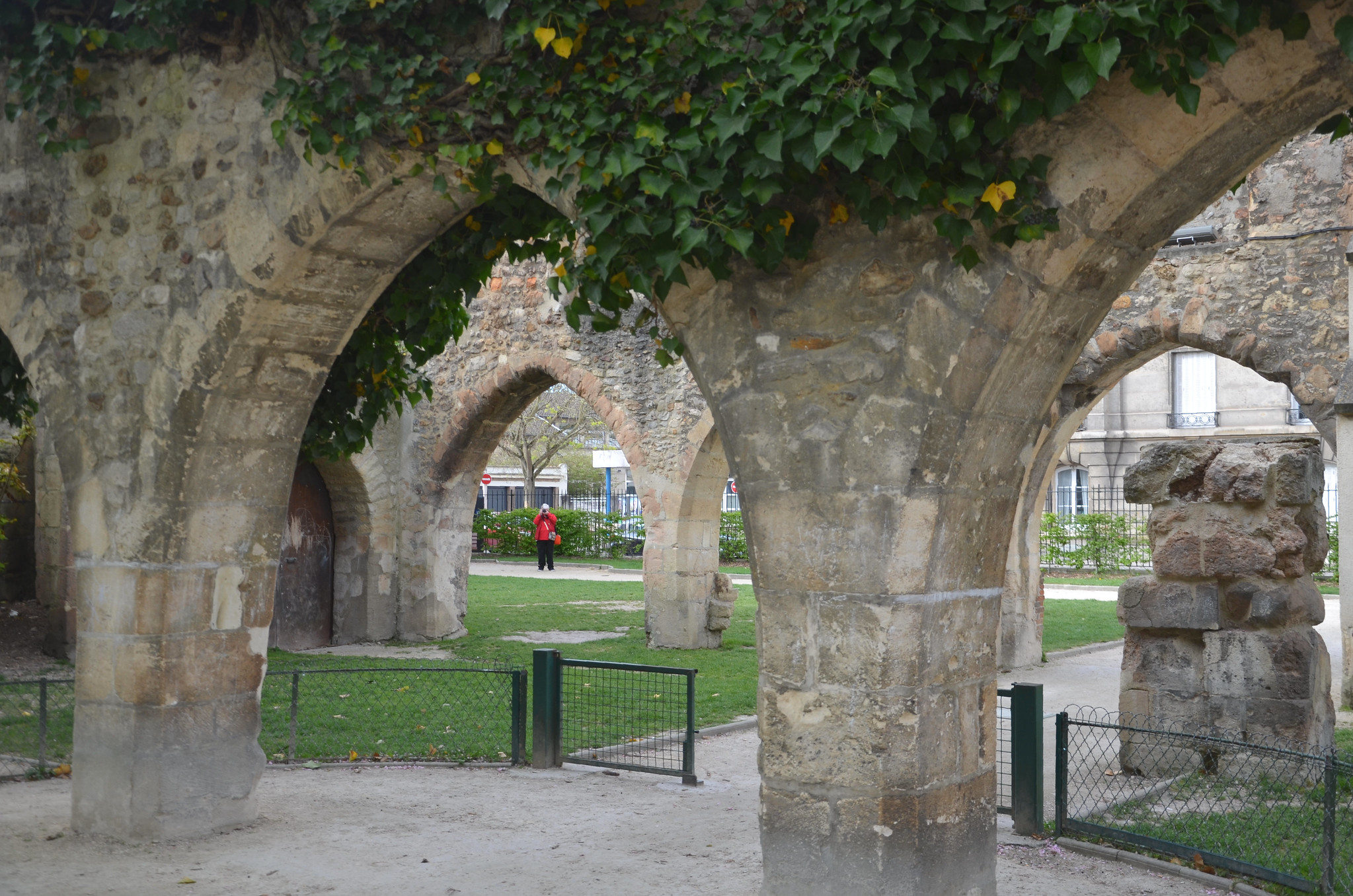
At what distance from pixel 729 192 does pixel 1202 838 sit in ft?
11.3

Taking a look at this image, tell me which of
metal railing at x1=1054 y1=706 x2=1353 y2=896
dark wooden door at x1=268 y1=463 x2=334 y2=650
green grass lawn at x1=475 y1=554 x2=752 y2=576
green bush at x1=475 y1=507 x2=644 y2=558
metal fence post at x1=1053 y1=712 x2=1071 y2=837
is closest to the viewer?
metal railing at x1=1054 y1=706 x2=1353 y2=896

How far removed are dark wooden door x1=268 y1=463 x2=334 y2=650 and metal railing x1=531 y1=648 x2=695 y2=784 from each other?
421 cm

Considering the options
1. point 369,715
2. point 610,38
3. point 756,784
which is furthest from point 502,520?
point 610,38

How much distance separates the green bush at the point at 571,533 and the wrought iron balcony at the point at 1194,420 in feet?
40.7

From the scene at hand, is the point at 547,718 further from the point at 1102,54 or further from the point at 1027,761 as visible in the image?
the point at 1102,54

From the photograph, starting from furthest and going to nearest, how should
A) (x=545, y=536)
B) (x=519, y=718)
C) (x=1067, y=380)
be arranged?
(x=545, y=536) < (x=1067, y=380) < (x=519, y=718)

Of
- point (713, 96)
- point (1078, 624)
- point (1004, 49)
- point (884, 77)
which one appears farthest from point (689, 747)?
point (1078, 624)

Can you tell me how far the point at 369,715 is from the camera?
25.8ft

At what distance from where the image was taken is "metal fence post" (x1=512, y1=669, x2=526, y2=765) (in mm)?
6637

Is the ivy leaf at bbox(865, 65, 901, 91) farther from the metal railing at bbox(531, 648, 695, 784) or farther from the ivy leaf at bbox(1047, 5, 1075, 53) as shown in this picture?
the metal railing at bbox(531, 648, 695, 784)

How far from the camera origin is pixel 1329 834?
4.23m

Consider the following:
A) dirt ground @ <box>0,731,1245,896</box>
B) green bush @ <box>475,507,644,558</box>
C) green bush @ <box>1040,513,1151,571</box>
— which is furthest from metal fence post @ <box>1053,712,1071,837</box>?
green bush @ <box>475,507,644,558</box>

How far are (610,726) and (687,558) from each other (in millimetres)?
4217

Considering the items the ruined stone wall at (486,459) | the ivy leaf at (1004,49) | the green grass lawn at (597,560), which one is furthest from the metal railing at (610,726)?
the green grass lawn at (597,560)
